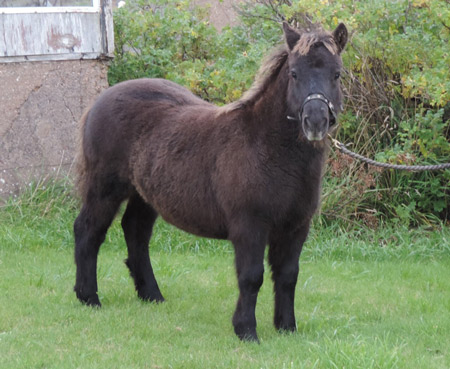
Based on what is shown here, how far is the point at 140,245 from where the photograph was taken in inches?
255

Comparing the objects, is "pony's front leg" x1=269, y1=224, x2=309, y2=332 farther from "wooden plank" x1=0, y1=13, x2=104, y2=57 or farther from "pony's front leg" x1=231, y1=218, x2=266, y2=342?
"wooden plank" x1=0, y1=13, x2=104, y2=57

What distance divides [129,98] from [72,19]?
11.3 ft

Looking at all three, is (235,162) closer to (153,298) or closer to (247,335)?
(247,335)

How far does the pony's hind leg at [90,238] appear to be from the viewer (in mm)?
6281

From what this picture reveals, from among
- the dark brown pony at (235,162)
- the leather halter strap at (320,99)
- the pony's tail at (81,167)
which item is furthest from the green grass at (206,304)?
the leather halter strap at (320,99)

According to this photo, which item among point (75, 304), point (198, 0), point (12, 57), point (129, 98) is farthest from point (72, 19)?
point (198, 0)

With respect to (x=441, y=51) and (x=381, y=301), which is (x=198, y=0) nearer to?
(x=441, y=51)

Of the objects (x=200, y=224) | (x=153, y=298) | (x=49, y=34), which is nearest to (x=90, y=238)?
(x=153, y=298)

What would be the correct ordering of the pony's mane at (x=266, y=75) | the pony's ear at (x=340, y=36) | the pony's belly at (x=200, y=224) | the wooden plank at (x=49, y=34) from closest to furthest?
the pony's ear at (x=340, y=36) < the pony's mane at (x=266, y=75) < the pony's belly at (x=200, y=224) < the wooden plank at (x=49, y=34)

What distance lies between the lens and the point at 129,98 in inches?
246

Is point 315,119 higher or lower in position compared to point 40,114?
higher

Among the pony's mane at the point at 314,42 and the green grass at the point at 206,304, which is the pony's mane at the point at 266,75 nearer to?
the pony's mane at the point at 314,42

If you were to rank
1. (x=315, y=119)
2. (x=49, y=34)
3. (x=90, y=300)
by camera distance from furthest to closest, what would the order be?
1. (x=49, y=34)
2. (x=90, y=300)
3. (x=315, y=119)

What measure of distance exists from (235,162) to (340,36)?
115 cm
